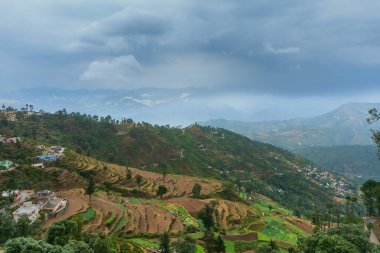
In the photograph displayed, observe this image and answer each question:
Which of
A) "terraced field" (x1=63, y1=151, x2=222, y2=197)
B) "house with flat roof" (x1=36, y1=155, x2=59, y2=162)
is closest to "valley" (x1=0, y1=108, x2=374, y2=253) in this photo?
"terraced field" (x1=63, y1=151, x2=222, y2=197)

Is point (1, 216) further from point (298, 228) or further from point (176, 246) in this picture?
point (298, 228)

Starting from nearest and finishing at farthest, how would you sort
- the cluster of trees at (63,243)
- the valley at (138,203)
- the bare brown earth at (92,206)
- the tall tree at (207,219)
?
1. the cluster of trees at (63,243)
2. the bare brown earth at (92,206)
3. the valley at (138,203)
4. the tall tree at (207,219)

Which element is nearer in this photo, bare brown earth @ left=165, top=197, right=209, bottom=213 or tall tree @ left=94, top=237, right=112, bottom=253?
tall tree @ left=94, top=237, right=112, bottom=253

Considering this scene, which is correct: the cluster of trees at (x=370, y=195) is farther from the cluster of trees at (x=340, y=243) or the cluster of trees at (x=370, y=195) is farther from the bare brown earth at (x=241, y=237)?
the cluster of trees at (x=340, y=243)

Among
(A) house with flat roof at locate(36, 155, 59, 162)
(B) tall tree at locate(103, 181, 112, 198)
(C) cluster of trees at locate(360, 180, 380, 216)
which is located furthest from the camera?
(A) house with flat roof at locate(36, 155, 59, 162)

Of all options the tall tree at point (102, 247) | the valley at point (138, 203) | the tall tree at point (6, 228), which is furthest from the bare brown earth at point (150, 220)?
the tall tree at point (102, 247)

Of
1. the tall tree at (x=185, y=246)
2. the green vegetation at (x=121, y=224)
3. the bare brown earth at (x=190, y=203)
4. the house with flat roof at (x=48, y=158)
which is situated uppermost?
the house with flat roof at (x=48, y=158)

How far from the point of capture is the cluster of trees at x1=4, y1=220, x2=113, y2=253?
31.5 metres

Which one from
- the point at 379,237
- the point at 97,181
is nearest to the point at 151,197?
the point at 97,181

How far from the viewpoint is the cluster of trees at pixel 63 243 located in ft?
103

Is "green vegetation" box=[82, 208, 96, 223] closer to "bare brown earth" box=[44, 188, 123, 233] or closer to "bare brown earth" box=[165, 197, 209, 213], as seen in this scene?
"bare brown earth" box=[44, 188, 123, 233]

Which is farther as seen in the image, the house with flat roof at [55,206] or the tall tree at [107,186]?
the tall tree at [107,186]

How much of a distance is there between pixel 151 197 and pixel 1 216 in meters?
52.2

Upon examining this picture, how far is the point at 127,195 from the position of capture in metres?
99.9
